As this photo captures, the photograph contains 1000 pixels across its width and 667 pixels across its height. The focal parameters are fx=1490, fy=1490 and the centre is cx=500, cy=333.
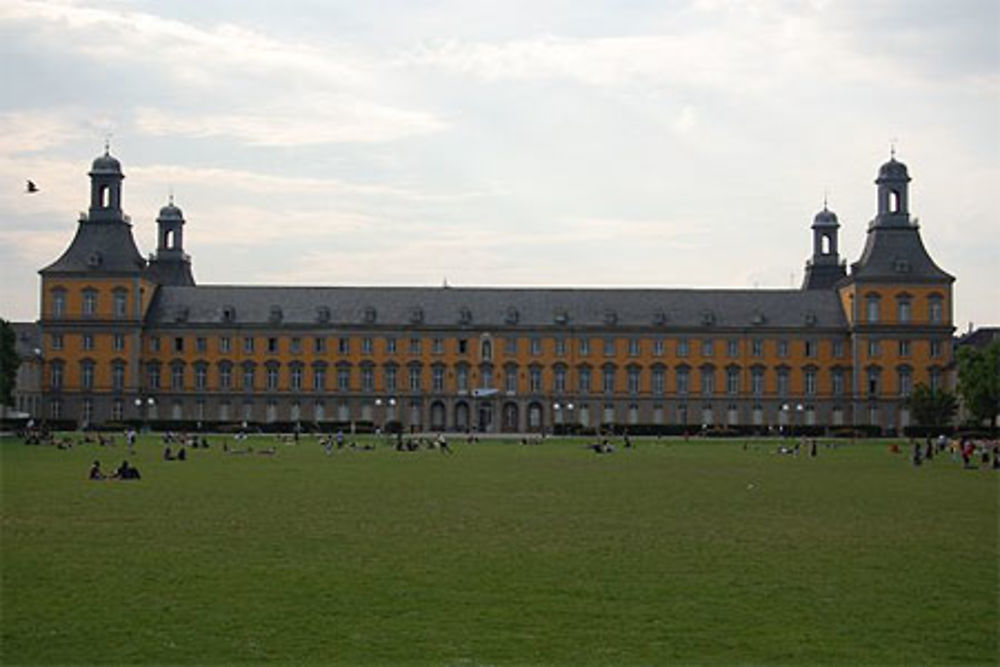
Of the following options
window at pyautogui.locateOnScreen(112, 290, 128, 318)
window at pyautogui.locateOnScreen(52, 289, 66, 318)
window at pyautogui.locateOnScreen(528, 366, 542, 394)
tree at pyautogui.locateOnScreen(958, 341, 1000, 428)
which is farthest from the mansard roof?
window at pyautogui.locateOnScreen(52, 289, 66, 318)

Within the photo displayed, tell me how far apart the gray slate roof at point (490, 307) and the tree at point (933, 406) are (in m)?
11.4

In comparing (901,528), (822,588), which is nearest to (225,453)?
(901,528)

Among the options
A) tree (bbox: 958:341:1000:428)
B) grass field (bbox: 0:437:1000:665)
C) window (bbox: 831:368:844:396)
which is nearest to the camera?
grass field (bbox: 0:437:1000:665)

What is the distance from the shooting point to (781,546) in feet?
81.2

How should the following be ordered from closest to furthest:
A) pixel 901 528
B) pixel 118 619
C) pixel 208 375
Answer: pixel 118 619
pixel 901 528
pixel 208 375

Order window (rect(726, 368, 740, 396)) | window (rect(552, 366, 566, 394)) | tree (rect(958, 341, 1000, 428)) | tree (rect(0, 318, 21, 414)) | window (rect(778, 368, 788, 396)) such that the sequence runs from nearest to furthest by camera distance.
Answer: tree (rect(958, 341, 1000, 428)) < tree (rect(0, 318, 21, 414)) < window (rect(778, 368, 788, 396)) < window (rect(726, 368, 740, 396)) < window (rect(552, 366, 566, 394))

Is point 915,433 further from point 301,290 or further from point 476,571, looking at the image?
point 476,571

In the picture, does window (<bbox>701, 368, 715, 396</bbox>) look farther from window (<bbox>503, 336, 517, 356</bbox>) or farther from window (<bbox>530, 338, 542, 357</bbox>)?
window (<bbox>503, 336, 517, 356</bbox>)

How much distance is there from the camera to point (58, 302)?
10900cm

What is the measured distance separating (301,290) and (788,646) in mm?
100424

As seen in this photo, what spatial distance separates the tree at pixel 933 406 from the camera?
100 metres

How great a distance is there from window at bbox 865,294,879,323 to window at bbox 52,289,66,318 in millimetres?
58582

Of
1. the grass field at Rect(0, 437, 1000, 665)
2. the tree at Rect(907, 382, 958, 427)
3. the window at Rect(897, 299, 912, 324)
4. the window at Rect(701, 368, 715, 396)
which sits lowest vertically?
the grass field at Rect(0, 437, 1000, 665)

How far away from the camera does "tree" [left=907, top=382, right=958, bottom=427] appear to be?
100 metres
